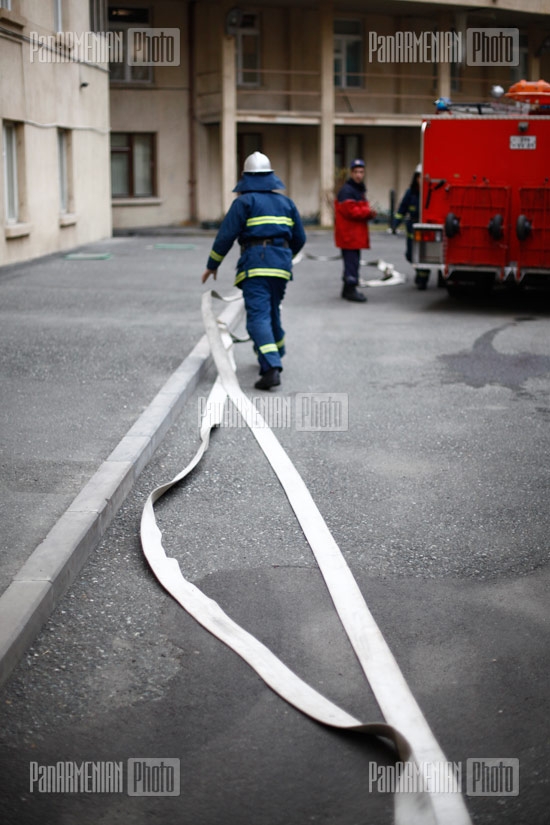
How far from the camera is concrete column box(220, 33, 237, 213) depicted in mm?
32375

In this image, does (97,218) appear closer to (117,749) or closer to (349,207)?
(349,207)

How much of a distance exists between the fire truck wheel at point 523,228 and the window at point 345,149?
24.9m

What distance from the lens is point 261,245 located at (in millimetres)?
9070

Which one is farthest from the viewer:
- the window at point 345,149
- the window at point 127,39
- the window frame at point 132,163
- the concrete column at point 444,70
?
the window at point 345,149

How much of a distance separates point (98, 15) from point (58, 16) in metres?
4.06

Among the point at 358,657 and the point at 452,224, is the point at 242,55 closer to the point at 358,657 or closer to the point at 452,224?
the point at 452,224

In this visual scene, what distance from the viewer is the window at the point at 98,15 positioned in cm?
2532

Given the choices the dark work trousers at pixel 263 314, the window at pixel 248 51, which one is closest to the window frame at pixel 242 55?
the window at pixel 248 51

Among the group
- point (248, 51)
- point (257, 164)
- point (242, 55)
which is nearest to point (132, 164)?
point (242, 55)

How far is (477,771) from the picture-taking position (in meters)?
3.20

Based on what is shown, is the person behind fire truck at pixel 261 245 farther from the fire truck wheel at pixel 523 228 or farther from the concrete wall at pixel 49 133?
the concrete wall at pixel 49 133

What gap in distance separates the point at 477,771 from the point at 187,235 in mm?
28772

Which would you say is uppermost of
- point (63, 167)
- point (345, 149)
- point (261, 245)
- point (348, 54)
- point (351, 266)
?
point (348, 54)

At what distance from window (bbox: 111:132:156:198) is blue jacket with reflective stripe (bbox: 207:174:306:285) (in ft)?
85.3
